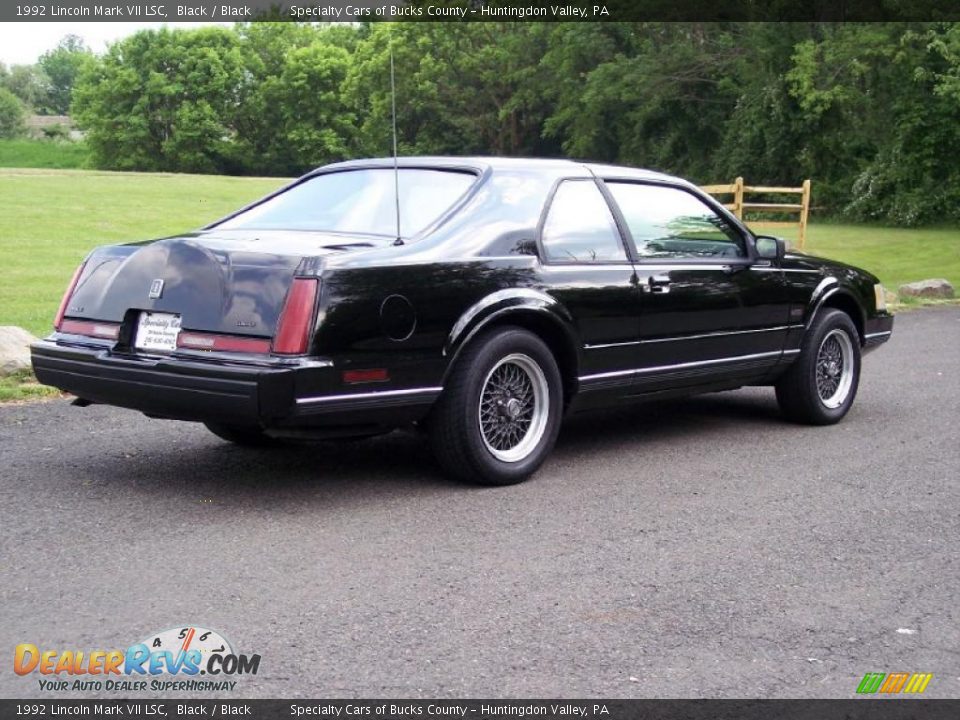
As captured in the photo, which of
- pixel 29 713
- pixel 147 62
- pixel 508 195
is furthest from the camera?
pixel 147 62

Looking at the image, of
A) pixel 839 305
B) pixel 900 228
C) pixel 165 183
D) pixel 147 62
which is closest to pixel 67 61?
pixel 147 62

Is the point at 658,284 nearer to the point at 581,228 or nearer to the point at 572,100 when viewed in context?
the point at 581,228

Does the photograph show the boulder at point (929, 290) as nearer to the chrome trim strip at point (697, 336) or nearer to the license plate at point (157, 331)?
the chrome trim strip at point (697, 336)

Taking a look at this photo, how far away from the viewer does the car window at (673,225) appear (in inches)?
268

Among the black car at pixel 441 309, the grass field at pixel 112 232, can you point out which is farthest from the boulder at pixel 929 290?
the black car at pixel 441 309

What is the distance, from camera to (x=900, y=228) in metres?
35.8

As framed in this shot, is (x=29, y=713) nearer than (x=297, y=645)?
Yes

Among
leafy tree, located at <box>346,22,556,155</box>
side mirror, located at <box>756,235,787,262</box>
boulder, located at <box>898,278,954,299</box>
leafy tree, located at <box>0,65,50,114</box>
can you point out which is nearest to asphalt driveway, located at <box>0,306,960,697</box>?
side mirror, located at <box>756,235,787,262</box>

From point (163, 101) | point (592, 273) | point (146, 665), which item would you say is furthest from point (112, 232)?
point (163, 101)

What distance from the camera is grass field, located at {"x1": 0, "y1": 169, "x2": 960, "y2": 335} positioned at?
52.7 feet

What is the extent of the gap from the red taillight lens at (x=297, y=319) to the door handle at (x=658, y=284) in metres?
2.11

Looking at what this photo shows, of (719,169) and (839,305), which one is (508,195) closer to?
(839,305)

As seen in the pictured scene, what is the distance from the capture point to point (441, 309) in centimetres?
561

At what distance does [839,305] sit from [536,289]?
2930 millimetres
